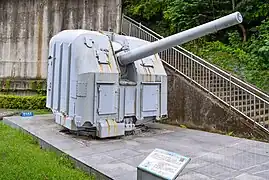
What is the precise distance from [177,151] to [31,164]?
8.86 feet

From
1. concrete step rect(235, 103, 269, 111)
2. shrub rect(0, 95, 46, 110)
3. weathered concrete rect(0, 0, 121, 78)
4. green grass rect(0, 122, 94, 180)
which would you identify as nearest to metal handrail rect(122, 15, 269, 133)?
concrete step rect(235, 103, 269, 111)

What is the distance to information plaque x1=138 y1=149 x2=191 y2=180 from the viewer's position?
Result: 2.92 meters

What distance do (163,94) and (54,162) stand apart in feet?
12.6

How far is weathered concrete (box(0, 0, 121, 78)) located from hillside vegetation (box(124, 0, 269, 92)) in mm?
3336

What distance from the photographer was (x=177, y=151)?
19.0 ft

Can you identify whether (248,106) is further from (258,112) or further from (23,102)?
(23,102)

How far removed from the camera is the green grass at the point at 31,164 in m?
4.29

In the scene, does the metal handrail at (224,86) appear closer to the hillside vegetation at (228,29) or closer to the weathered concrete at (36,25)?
the hillside vegetation at (228,29)

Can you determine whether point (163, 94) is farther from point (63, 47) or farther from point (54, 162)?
point (54, 162)

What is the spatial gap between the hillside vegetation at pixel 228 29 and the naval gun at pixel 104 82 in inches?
162

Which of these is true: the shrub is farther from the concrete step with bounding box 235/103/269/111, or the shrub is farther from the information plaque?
the information plaque

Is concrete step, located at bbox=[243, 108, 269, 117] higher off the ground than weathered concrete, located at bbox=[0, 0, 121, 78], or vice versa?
weathered concrete, located at bbox=[0, 0, 121, 78]

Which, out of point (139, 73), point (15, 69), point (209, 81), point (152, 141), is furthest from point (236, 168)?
point (15, 69)

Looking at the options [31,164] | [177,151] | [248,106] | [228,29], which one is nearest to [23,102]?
[31,164]
